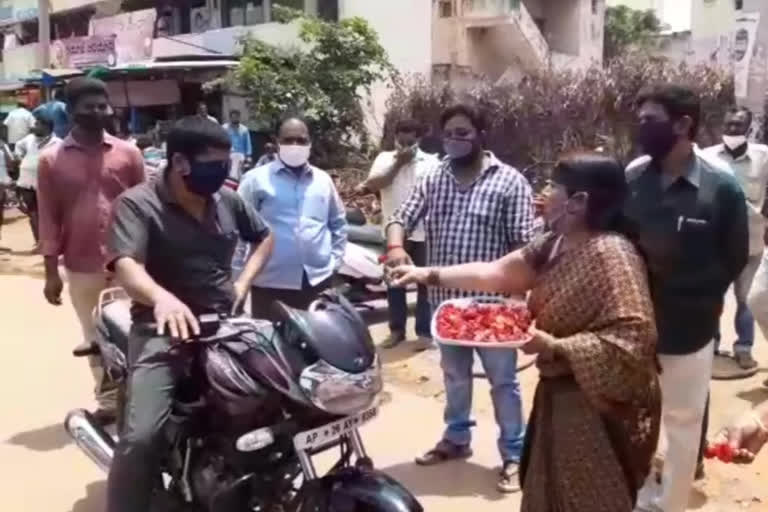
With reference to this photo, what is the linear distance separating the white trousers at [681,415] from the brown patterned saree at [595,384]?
0.84m

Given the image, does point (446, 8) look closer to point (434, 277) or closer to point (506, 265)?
point (434, 277)

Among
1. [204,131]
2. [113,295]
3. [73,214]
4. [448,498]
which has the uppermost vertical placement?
[204,131]

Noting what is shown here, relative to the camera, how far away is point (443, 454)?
4.98 m

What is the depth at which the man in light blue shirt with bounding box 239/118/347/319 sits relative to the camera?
5363 mm

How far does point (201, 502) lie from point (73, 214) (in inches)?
88.0

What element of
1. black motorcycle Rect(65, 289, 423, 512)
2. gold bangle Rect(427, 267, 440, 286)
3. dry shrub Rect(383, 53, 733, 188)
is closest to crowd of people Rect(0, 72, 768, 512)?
gold bangle Rect(427, 267, 440, 286)

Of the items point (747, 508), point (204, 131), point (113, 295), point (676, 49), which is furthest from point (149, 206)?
point (676, 49)

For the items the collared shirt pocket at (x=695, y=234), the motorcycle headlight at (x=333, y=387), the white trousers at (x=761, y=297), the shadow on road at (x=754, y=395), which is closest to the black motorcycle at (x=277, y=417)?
the motorcycle headlight at (x=333, y=387)

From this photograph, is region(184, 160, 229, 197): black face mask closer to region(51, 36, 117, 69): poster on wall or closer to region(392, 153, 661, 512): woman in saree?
region(392, 153, 661, 512): woman in saree

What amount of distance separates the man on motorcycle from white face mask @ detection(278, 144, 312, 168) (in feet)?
4.22

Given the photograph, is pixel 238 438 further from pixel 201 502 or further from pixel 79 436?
pixel 79 436

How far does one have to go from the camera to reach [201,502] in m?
3.53

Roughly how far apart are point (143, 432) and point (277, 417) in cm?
50

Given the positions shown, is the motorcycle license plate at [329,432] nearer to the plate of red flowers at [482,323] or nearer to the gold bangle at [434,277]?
the plate of red flowers at [482,323]
